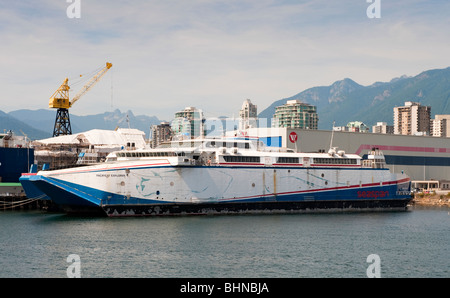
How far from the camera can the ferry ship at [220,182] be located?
4969 centimetres

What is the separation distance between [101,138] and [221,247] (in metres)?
72.2

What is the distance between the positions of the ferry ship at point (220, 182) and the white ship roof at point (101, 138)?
4018cm

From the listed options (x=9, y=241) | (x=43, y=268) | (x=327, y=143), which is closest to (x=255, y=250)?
(x=43, y=268)

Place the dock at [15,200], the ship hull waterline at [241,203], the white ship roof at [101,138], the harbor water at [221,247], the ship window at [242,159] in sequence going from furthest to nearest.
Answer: the white ship roof at [101,138], the dock at [15,200], the ship window at [242,159], the ship hull waterline at [241,203], the harbor water at [221,247]

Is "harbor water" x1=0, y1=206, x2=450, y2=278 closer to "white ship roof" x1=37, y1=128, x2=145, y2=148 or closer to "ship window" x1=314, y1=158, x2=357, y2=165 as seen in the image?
"ship window" x1=314, y1=158, x2=357, y2=165

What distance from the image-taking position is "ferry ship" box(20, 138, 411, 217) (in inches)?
1956

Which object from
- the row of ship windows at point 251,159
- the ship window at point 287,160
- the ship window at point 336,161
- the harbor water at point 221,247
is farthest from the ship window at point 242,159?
the ship window at point 336,161

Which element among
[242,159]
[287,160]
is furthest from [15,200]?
[287,160]

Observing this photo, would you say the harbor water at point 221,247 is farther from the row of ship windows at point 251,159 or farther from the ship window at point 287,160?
the ship window at point 287,160

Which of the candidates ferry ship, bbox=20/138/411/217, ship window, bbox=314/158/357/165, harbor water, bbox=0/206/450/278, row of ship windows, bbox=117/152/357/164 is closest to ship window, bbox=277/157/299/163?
row of ship windows, bbox=117/152/357/164

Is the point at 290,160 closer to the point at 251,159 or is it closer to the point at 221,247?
the point at 251,159

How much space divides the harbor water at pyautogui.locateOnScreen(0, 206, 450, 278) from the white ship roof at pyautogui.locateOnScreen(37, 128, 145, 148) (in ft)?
149

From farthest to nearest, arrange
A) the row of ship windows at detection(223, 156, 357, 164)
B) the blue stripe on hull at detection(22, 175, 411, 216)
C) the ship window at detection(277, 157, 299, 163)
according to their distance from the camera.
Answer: the ship window at detection(277, 157, 299, 163) → the row of ship windows at detection(223, 156, 357, 164) → the blue stripe on hull at detection(22, 175, 411, 216)

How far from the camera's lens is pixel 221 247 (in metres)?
35.3
